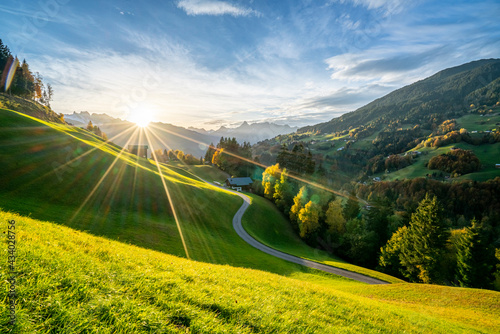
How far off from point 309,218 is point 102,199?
48.6 metres

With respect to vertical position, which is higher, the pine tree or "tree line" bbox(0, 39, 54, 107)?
"tree line" bbox(0, 39, 54, 107)

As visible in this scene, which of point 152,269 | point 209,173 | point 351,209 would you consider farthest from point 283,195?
point 152,269

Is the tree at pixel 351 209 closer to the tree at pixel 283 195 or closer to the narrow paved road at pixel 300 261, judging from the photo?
the tree at pixel 283 195

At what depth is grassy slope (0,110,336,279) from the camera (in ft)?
85.5

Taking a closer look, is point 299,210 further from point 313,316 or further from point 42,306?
point 42,306

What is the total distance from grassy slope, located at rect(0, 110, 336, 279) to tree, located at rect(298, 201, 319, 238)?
75.5ft

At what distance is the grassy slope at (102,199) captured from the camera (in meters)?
26.1

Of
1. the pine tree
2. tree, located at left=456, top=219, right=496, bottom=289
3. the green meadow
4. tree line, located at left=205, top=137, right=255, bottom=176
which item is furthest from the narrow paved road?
tree line, located at left=205, top=137, right=255, bottom=176

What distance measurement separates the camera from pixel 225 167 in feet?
450

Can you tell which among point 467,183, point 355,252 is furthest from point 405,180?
point 355,252

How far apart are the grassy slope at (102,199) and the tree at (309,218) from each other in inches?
906

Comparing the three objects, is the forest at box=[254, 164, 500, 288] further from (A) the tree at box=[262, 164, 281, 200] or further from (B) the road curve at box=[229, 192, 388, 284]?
(B) the road curve at box=[229, 192, 388, 284]

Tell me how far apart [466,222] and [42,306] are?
193m

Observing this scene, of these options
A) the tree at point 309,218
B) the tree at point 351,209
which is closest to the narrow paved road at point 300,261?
the tree at point 309,218
